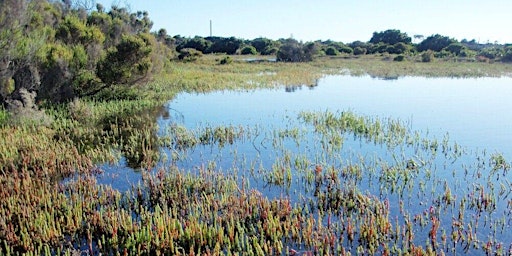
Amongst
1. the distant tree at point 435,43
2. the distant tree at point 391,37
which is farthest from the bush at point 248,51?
the distant tree at point 391,37

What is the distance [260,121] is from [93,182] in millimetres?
10710

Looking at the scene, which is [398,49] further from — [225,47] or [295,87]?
[295,87]

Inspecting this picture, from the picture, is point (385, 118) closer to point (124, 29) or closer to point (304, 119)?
point (304, 119)

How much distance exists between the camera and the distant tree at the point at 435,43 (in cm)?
8762

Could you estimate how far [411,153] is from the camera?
1500 cm

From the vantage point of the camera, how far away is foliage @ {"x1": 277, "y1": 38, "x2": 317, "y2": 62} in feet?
226

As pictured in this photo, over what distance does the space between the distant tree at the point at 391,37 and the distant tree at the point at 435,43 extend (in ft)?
32.5

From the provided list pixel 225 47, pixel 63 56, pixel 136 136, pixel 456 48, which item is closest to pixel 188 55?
pixel 225 47

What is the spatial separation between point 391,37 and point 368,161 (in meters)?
99.2

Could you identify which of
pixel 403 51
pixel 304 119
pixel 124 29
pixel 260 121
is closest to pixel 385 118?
pixel 304 119

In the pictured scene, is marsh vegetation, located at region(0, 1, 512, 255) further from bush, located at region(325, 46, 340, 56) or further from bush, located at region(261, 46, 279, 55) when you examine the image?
bush, located at region(261, 46, 279, 55)

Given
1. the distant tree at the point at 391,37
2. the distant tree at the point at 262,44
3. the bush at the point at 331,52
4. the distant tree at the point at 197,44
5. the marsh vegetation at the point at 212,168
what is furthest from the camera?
the distant tree at the point at 391,37

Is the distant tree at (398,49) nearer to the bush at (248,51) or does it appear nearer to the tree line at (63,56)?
the bush at (248,51)

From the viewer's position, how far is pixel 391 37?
348ft
